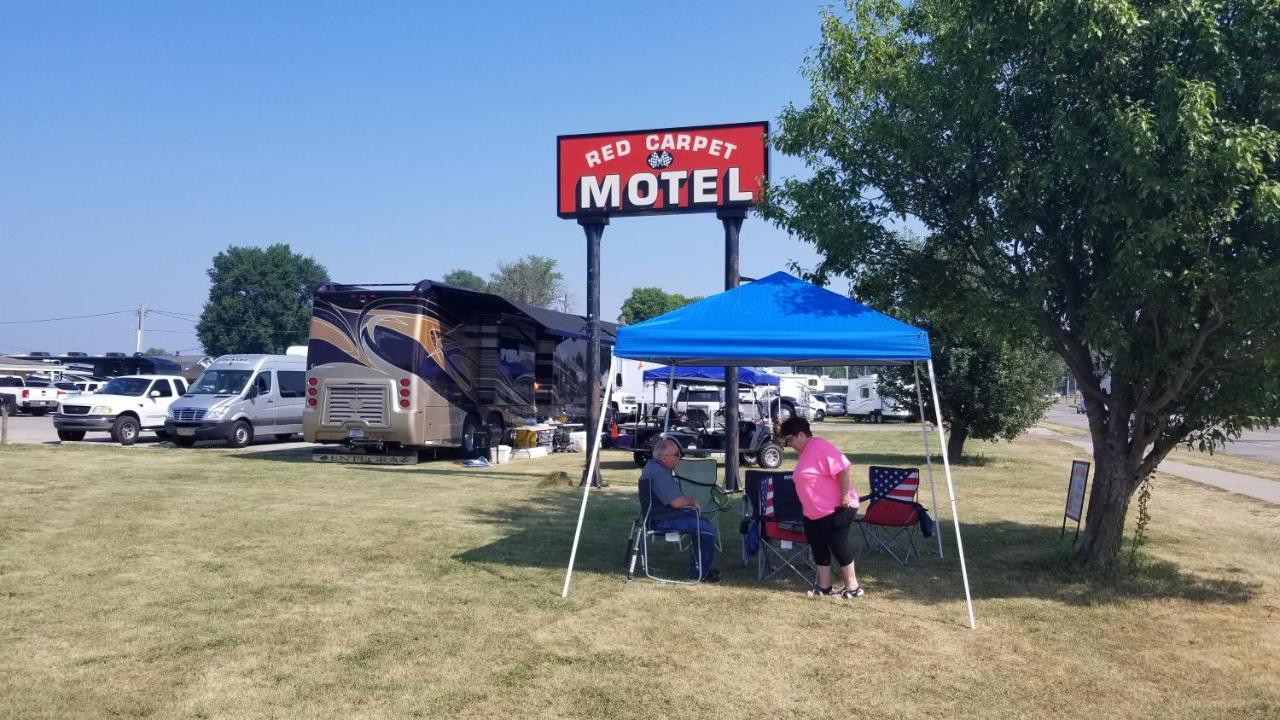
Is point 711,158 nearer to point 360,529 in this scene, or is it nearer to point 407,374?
point 407,374

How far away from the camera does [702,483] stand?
29.9 ft

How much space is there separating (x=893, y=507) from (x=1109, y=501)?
1728mm

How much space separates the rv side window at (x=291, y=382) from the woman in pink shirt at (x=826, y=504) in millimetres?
16992

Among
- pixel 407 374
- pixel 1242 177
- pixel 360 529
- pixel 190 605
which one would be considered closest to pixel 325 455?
pixel 407 374

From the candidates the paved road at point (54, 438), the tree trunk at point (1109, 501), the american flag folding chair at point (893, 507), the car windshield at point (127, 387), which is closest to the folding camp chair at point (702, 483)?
the american flag folding chair at point (893, 507)

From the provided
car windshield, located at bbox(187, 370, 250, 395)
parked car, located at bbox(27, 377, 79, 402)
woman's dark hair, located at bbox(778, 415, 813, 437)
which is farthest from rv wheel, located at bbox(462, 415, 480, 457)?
parked car, located at bbox(27, 377, 79, 402)

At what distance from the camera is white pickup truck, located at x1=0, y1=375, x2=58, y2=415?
108 feet

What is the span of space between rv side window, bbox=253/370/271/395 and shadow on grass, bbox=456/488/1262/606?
12.0 meters

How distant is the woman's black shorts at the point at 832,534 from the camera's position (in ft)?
23.3

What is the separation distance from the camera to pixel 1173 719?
4.75 meters

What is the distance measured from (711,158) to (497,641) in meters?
9.61

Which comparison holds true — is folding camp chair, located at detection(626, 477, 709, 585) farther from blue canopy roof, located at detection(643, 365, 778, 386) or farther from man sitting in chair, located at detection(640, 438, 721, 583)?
blue canopy roof, located at detection(643, 365, 778, 386)

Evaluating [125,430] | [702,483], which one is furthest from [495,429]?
[702,483]

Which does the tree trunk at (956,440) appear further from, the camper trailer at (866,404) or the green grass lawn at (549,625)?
the camper trailer at (866,404)
